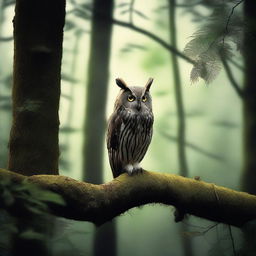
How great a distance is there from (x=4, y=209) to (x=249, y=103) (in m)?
2.20

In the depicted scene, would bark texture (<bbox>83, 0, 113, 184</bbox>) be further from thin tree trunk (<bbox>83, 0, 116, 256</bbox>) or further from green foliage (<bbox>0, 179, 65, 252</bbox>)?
green foliage (<bbox>0, 179, 65, 252</bbox>)

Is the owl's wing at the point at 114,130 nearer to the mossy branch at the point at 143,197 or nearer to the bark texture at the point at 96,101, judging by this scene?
the mossy branch at the point at 143,197

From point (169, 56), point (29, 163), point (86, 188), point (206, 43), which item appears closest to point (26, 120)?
point (29, 163)

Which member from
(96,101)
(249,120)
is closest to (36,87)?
(96,101)

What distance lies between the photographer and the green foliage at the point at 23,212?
76 centimetres

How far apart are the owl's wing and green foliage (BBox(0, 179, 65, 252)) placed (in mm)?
1042

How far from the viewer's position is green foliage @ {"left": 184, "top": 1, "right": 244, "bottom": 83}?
1501mm

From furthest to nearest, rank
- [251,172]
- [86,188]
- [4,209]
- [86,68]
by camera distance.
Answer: [86,68], [251,172], [86,188], [4,209]

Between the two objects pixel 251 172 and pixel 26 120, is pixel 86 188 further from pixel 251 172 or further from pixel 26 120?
pixel 251 172

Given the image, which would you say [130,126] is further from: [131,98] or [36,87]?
[36,87]

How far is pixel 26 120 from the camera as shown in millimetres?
1537

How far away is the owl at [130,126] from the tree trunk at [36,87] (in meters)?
0.39

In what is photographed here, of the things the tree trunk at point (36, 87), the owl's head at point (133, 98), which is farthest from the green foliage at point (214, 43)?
the tree trunk at point (36, 87)

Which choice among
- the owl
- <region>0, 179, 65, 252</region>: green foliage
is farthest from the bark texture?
<region>0, 179, 65, 252</region>: green foliage
